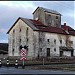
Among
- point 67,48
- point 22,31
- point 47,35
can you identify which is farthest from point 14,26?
point 67,48

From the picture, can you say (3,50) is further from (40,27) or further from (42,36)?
(42,36)

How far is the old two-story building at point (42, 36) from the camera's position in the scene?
77.9 meters

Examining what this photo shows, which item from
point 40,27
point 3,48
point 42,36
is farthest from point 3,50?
point 42,36

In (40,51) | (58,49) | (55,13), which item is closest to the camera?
(40,51)

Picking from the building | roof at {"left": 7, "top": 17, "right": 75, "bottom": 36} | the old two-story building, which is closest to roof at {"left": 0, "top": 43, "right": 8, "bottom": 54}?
the building

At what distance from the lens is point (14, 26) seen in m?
84.9

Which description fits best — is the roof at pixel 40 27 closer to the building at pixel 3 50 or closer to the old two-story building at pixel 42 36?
the old two-story building at pixel 42 36

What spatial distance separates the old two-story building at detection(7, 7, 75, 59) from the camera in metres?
77.9

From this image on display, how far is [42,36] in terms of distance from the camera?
260ft

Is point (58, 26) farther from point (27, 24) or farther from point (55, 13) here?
point (27, 24)

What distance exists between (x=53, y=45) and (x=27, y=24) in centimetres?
967

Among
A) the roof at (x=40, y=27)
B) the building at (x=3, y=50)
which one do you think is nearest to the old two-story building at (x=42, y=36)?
the roof at (x=40, y=27)

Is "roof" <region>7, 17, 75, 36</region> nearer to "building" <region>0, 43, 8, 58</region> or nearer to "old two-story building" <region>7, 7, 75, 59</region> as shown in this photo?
"old two-story building" <region>7, 7, 75, 59</region>

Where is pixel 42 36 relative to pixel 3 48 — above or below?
above
